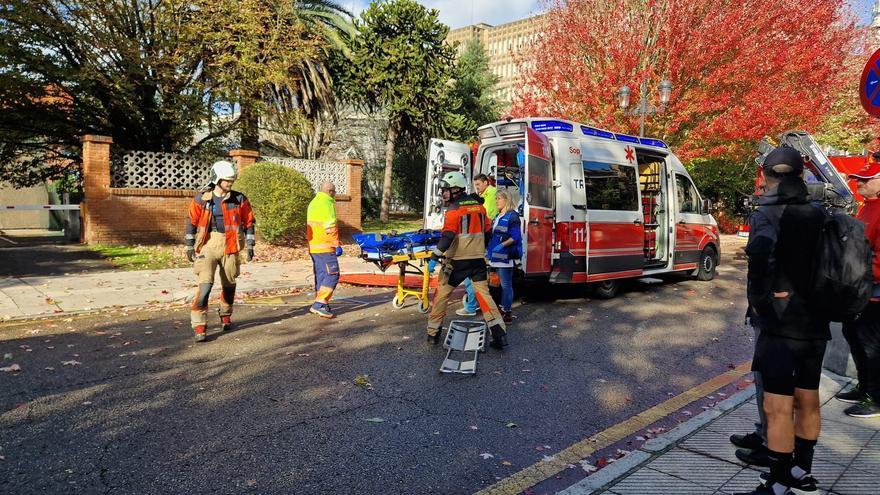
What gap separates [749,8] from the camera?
17234 mm

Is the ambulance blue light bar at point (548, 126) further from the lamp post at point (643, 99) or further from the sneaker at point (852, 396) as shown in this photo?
the lamp post at point (643, 99)

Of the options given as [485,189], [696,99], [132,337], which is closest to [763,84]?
[696,99]

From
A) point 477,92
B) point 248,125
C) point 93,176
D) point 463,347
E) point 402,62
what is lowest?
point 463,347

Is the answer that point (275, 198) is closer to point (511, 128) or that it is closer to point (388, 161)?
point (511, 128)

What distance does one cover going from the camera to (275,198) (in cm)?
1438

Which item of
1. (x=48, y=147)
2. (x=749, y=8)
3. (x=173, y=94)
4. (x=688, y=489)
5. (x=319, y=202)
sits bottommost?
(x=688, y=489)

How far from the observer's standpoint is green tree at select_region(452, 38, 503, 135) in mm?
31391

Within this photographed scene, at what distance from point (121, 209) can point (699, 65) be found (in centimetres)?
1578

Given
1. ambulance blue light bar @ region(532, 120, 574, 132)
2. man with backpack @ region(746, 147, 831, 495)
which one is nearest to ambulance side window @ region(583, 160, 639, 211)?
ambulance blue light bar @ region(532, 120, 574, 132)

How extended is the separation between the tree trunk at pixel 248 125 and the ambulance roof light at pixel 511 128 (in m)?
10.2

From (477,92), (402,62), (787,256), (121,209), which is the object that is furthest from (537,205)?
(477,92)

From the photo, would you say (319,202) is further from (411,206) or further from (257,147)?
(411,206)

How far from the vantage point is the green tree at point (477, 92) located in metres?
31.4

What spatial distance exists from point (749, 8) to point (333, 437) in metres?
18.0
